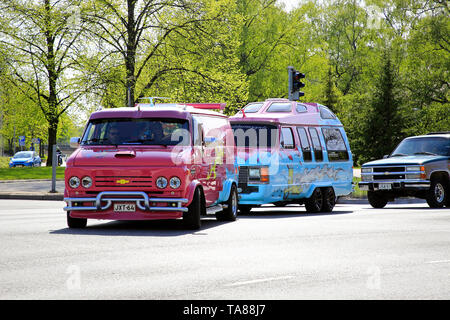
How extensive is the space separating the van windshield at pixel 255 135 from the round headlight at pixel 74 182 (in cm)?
626

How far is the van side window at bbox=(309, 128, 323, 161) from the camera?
20234mm

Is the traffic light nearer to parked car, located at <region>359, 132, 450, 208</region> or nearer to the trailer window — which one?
parked car, located at <region>359, 132, 450, 208</region>

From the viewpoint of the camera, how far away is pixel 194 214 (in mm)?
13328

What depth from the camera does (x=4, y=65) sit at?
42.8 meters

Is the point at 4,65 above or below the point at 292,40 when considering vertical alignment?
below

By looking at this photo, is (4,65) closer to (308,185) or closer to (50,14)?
(50,14)

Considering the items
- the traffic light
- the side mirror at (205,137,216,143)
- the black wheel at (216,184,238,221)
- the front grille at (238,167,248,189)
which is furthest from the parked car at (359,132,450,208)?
the side mirror at (205,137,216,143)

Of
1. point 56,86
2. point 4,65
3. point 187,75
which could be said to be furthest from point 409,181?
point 56,86

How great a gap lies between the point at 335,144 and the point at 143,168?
32.4 ft

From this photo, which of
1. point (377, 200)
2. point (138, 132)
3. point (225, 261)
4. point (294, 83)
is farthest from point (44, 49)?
point (225, 261)

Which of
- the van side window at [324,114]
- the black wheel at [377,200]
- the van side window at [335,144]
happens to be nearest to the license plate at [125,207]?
the van side window at [335,144]

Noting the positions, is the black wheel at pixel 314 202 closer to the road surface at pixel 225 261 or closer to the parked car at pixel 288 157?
the parked car at pixel 288 157

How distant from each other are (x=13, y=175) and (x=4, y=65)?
6957 mm

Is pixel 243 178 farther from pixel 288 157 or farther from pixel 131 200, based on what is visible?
pixel 131 200
